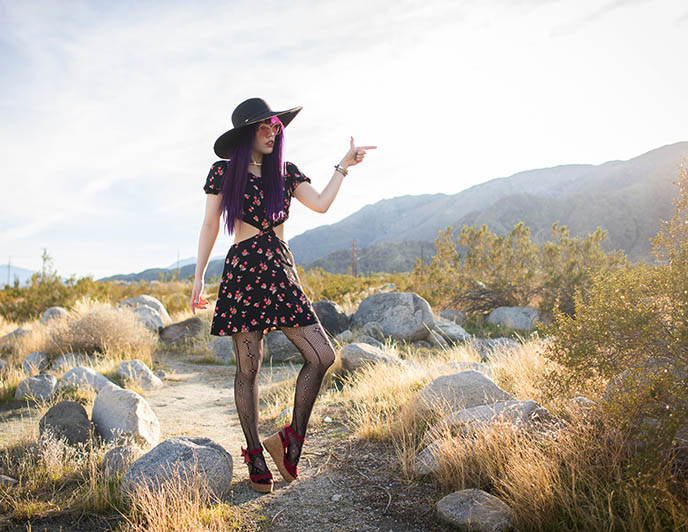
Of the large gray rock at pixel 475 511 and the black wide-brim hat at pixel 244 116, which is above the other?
the black wide-brim hat at pixel 244 116

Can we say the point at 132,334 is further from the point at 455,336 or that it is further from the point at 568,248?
the point at 568,248

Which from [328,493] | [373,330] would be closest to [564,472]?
[328,493]

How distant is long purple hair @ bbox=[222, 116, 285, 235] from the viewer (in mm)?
2979

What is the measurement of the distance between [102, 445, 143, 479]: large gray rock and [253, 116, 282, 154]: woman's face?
6.98 feet

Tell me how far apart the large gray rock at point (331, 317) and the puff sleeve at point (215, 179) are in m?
6.73

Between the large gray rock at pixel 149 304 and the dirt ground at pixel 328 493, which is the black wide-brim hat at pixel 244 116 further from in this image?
the large gray rock at pixel 149 304

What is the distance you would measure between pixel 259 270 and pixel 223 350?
6545mm

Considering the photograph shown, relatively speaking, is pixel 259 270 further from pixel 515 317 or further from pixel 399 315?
pixel 515 317

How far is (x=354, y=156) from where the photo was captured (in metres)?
3.06

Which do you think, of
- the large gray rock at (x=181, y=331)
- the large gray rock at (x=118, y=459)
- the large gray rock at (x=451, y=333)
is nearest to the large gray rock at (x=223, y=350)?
the large gray rock at (x=181, y=331)

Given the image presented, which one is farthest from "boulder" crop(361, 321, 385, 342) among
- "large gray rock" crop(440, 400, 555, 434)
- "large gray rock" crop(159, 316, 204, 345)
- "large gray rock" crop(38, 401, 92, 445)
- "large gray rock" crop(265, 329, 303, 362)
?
"large gray rock" crop(440, 400, 555, 434)

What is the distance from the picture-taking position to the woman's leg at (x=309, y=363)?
2916 millimetres

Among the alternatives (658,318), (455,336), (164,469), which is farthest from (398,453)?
(455,336)

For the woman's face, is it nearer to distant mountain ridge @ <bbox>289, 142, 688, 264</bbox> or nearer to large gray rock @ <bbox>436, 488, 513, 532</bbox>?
large gray rock @ <bbox>436, 488, 513, 532</bbox>
